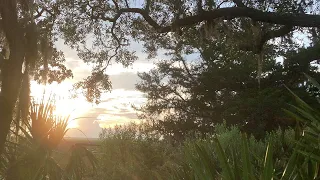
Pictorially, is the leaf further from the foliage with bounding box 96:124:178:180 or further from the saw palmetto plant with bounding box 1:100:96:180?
the foliage with bounding box 96:124:178:180

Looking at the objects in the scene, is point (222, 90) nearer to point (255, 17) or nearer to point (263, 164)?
point (255, 17)

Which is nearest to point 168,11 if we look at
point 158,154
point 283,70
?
point 158,154

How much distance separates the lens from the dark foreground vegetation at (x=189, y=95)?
7.56ft

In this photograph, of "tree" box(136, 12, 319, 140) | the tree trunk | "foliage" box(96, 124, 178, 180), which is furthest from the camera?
"tree" box(136, 12, 319, 140)

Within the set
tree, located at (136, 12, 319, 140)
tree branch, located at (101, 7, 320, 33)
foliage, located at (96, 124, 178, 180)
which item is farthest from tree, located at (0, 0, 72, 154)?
tree, located at (136, 12, 319, 140)

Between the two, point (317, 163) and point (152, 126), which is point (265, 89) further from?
point (317, 163)

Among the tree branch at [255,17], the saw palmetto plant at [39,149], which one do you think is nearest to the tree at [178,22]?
the tree branch at [255,17]

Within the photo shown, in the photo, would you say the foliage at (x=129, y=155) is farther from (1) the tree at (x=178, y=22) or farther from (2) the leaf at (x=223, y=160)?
(2) the leaf at (x=223, y=160)

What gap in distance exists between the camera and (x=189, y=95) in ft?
108

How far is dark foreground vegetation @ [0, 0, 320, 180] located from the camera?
230cm

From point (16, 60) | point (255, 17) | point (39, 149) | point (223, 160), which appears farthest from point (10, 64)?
point (223, 160)

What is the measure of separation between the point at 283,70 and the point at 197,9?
1860cm

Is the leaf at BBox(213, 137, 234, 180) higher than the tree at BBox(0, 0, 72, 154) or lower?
lower

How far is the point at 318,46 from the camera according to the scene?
26594 mm
